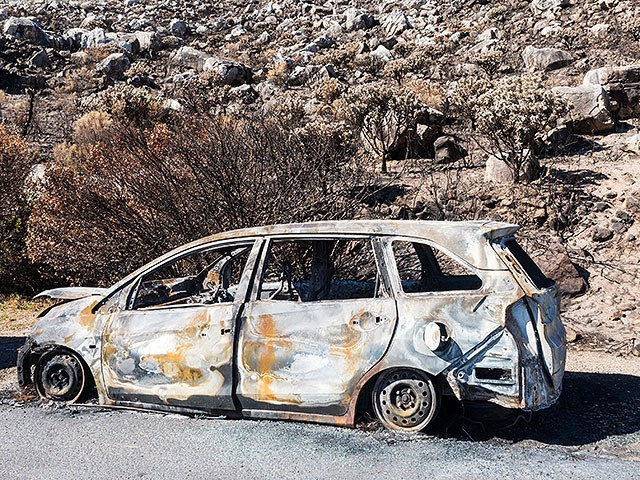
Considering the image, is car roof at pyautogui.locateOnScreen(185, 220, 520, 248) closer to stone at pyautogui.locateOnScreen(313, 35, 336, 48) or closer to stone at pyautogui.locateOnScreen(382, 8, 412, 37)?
stone at pyautogui.locateOnScreen(313, 35, 336, 48)

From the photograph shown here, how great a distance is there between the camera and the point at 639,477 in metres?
3.87

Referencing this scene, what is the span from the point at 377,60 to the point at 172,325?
30.5m

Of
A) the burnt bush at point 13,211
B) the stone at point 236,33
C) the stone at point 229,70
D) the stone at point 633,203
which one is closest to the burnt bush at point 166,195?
the burnt bush at point 13,211

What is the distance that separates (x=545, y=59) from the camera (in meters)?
25.7

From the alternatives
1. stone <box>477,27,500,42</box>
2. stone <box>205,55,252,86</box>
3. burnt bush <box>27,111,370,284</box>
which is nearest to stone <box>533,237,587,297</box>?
burnt bush <box>27,111,370,284</box>

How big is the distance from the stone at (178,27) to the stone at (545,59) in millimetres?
25552

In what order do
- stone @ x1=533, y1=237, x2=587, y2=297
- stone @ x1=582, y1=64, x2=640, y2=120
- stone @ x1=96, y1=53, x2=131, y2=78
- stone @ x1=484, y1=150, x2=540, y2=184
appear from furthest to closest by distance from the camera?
stone @ x1=96, y1=53, x2=131, y2=78
stone @ x1=582, y1=64, x2=640, y2=120
stone @ x1=484, y1=150, x2=540, y2=184
stone @ x1=533, y1=237, x2=587, y2=297

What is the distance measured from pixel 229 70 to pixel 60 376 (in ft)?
93.3

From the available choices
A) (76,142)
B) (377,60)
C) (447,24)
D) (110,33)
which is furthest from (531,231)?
(110,33)

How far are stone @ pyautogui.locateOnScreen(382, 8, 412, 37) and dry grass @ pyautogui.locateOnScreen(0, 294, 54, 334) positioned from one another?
103ft

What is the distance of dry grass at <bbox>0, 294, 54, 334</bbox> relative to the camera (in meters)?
10.2

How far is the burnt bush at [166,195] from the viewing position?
10500 millimetres

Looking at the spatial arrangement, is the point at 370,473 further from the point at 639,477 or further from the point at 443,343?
the point at 639,477

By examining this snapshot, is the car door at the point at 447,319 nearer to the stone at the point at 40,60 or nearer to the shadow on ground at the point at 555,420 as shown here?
the shadow on ground at the point at 555,420
